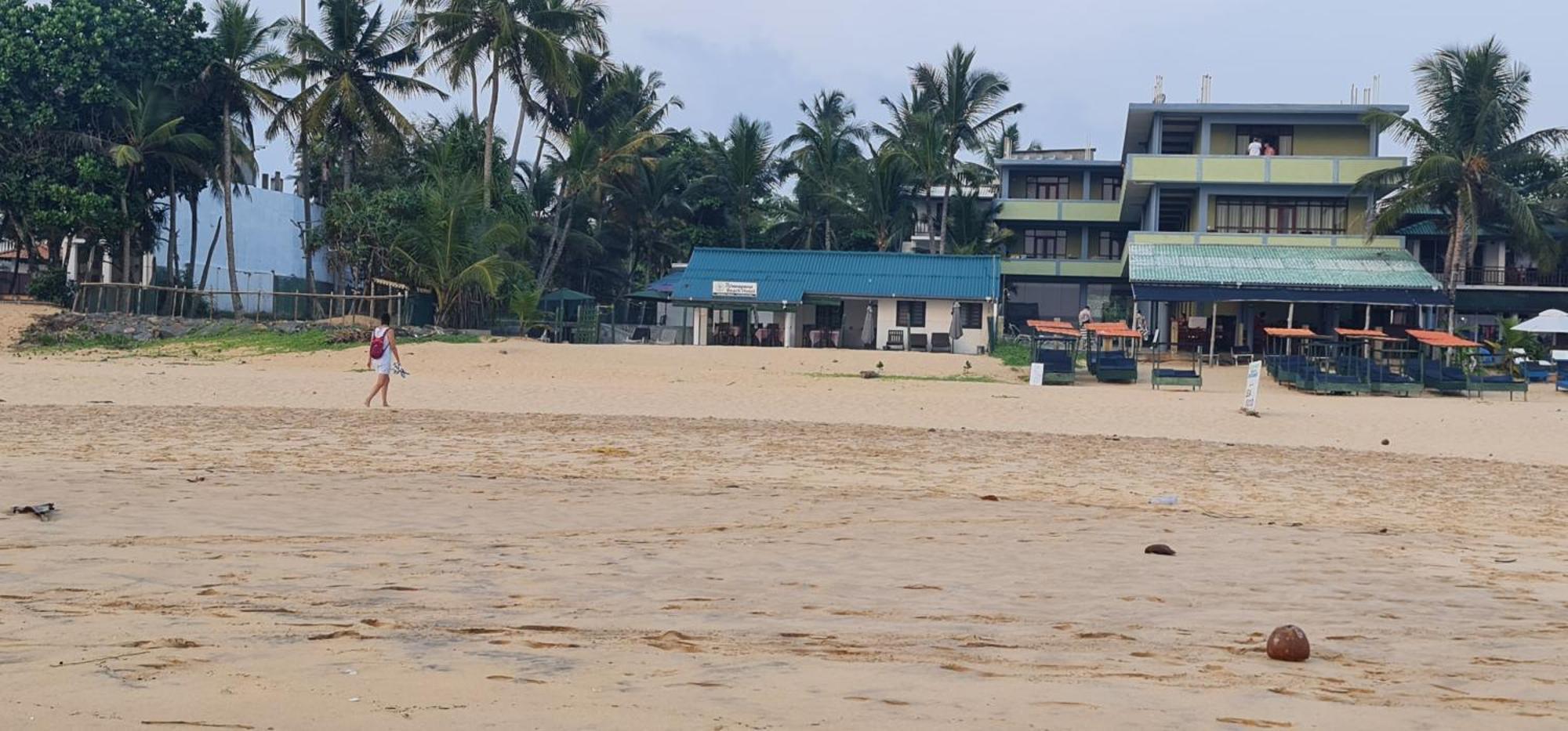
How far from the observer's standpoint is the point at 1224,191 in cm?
4512

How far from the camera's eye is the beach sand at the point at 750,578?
13.4 feet

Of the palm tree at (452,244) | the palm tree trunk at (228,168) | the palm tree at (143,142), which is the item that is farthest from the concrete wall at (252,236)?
the palm tree at (452,244)

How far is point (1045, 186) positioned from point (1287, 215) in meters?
13.8

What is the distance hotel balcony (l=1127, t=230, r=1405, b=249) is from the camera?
43375 millimetres

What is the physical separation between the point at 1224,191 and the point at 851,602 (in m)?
42.1

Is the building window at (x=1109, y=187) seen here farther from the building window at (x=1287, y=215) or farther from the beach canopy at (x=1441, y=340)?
the beach canopy at (x=1441, y=340)

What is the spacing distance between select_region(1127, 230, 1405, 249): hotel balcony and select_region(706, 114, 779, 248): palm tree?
54.4ft

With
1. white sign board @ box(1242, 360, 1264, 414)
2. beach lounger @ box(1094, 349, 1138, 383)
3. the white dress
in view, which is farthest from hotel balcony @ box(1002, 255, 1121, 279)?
the white dress

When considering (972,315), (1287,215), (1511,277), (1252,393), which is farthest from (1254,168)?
(1252,393)

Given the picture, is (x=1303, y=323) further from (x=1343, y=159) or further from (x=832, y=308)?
(x=832, y=308)

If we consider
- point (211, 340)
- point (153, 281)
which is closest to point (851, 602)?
point (211, 340)

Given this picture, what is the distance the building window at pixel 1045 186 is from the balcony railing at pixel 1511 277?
597 inches

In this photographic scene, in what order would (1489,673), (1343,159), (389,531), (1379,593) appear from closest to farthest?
(1489,673) → (1379,593) → (389,531) → (1343,159)

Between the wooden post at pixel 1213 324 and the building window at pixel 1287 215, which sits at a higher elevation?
the building window at pixel 1287 215
